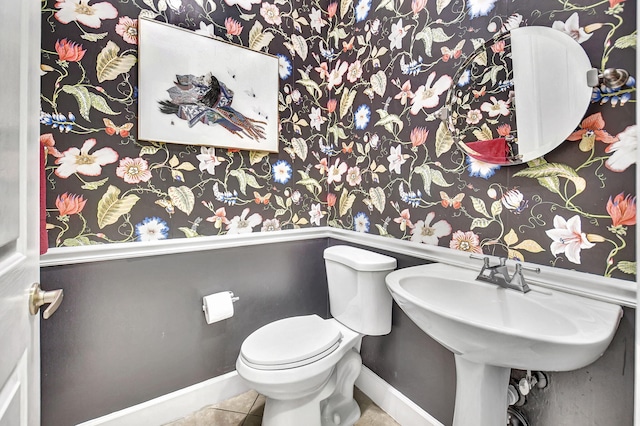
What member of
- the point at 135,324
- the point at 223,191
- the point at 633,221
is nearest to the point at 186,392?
the point at 135,324

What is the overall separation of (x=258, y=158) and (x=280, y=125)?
Result: 0.78ft

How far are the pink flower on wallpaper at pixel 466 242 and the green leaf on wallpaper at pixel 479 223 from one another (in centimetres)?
3

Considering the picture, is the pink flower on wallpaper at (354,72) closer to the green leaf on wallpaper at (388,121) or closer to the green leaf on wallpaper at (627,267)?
the green leaf on wallpaper at (388,121)

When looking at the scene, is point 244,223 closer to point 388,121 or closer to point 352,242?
point 352,242

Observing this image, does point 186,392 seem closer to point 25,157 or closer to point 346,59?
point 25,157

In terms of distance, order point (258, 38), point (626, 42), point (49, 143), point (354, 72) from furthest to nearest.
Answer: point (354, 72), point (258, 38), point (49, 143), point (626, 42)

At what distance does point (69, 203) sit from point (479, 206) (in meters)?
1.64

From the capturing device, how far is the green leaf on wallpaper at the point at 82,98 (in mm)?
1188

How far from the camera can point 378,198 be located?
157cm

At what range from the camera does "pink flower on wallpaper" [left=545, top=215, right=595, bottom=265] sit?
918 mm

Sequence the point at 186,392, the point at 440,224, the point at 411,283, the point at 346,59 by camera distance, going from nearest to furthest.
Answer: the point at 411,283 → the point at 440,224 → the point at 186,392 → the point at 346,59

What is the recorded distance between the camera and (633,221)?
0.82 metres

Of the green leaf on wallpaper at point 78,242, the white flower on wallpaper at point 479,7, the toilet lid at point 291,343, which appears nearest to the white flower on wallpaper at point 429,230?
the toilet lid at point 291,343

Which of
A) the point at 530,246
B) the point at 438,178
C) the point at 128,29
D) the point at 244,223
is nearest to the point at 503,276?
the point at 530,246
